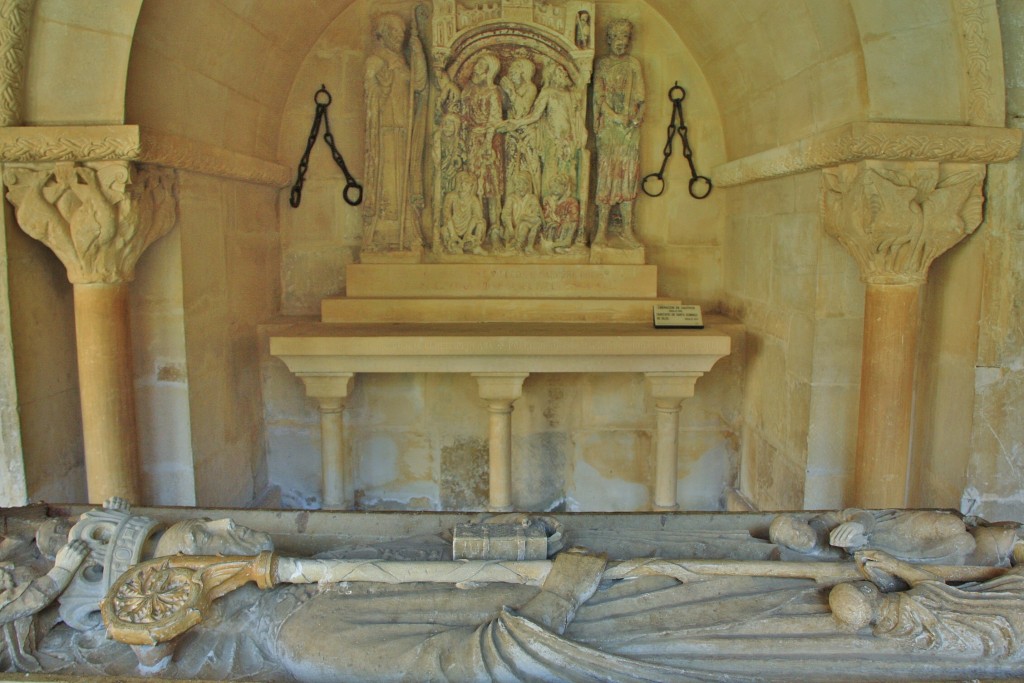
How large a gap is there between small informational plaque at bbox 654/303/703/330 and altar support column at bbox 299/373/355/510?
172 centimetres

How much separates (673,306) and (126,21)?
295 cm

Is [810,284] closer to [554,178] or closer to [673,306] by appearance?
[673,306]

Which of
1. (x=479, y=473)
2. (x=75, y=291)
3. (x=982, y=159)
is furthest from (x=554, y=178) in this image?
(x=75, y=291)

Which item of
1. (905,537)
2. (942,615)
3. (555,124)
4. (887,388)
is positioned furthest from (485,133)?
(942,615)

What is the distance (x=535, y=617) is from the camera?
5.82 feet

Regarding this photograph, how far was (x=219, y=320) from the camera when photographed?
3.90 metres

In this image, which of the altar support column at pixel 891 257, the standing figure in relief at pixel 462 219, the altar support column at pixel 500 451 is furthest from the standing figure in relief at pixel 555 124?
the altar support column at pixel 891 257

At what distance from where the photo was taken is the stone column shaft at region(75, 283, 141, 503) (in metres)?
3.15

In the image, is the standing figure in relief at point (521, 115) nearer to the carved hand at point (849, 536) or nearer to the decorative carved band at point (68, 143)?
the decorative carved band at point (68, 143)

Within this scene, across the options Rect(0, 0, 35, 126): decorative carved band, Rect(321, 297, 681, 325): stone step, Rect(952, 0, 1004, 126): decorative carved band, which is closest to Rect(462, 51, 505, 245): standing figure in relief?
Rect(321, 297, 681, 325): stone step

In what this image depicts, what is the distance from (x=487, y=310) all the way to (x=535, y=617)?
2717 millimetres

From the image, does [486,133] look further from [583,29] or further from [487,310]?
[487,310]

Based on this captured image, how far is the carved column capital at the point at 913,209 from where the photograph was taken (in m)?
3.03

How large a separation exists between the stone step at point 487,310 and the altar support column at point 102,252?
45.7 inches
